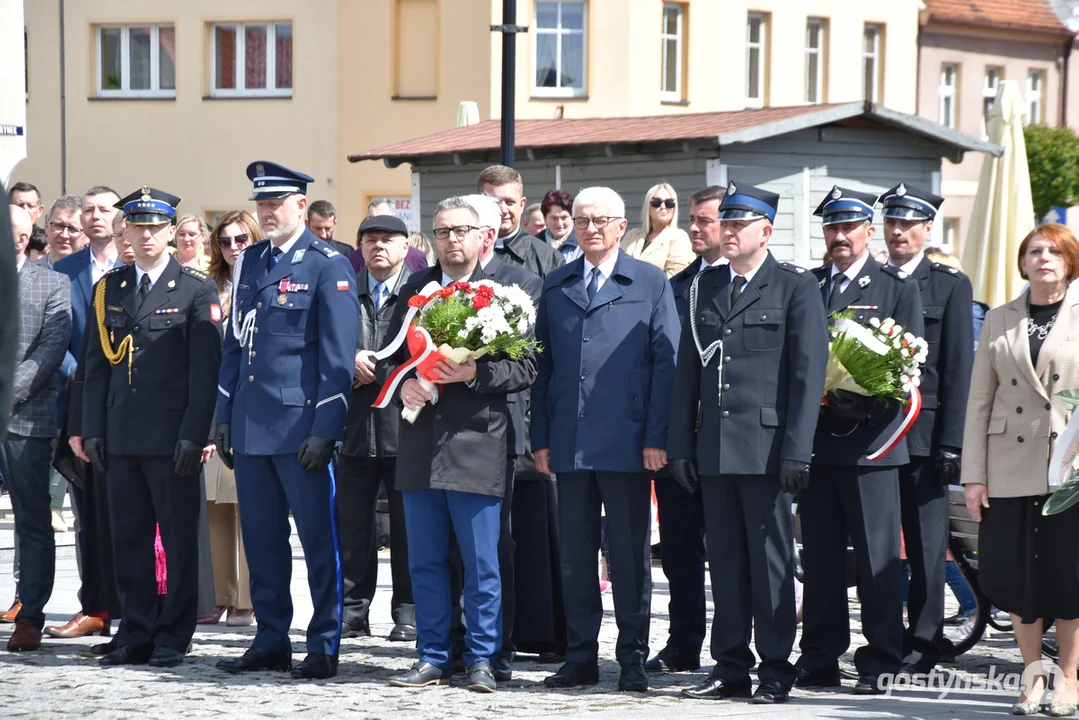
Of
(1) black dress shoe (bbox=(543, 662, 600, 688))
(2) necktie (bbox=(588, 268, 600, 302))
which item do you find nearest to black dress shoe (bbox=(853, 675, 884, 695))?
(1) black dress shoe (bbox=(543, 662, 600, 688))

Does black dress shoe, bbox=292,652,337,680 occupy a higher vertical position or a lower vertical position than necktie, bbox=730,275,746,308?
lower

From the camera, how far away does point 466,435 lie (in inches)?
300

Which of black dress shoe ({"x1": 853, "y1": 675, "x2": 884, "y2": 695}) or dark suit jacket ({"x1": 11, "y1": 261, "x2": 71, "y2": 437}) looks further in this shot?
dark suit jacket ({"x1": 11, "y1": 261, "x2": 71, "y2": 437})

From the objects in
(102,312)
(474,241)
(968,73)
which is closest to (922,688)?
(474,241)

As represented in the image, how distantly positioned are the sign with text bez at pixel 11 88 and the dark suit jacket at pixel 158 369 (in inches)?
46.6

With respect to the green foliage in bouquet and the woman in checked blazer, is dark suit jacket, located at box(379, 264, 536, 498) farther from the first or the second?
the woman in checked blazer

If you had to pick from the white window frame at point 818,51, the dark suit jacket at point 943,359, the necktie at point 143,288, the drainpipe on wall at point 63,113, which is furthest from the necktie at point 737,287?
the white window frame at point 818,51

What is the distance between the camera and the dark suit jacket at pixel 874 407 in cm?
763

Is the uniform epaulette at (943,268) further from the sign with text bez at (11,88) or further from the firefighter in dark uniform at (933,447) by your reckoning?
the sign with text bez at (11,88)

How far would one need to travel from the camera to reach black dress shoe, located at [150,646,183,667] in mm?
8133

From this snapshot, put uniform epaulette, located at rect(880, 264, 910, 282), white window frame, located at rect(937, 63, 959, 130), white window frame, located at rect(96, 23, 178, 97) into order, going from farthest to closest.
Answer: white window frame, located at rect(937, 63, 959, 130)
white window frame, located at rect(96, 23, 178, 97)
uniform epaulette, located at rect(880, 264, 910, 282)

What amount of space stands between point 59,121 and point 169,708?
2738 centimetres

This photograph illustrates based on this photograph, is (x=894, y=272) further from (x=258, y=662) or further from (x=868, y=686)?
(x=258, y=662)

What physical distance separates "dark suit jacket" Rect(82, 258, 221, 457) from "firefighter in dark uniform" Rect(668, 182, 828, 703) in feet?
7.76
